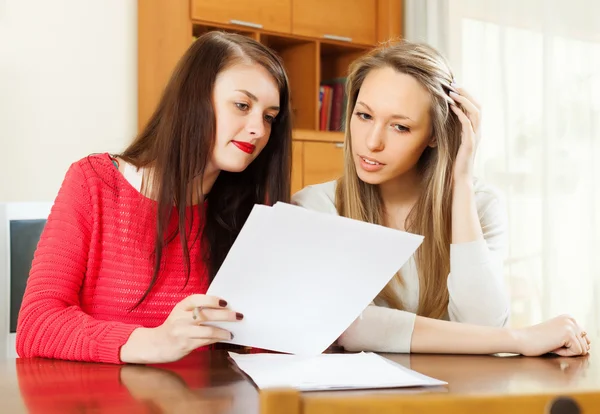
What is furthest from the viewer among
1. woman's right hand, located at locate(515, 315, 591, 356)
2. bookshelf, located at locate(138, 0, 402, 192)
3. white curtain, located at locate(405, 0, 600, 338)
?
bookshelf, located at locate(138, 0, 402, 192)

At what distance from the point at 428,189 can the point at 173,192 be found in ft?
1.92

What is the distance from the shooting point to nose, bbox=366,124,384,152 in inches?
65.7

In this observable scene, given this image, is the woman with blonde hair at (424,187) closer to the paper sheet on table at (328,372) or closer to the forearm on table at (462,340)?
the forearm on table at (462,340)

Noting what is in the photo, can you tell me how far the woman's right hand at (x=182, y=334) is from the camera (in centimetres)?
109

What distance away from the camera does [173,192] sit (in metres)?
1.55

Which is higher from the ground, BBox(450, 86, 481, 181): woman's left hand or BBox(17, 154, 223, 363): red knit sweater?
BBox(450, 86, 481, 181): woman's left hand

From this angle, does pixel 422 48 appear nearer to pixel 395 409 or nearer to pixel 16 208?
pixel 16 208

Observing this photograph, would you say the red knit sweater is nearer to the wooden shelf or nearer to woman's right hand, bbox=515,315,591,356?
woman's right hand, bbox=515,315,591,356

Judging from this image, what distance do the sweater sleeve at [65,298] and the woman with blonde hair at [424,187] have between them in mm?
517

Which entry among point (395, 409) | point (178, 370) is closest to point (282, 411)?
point (395, 409)

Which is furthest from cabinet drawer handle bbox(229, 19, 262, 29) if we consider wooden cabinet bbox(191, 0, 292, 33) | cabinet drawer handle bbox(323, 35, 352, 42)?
cabinet drawer handle bbox(323, 35, 352, 42)

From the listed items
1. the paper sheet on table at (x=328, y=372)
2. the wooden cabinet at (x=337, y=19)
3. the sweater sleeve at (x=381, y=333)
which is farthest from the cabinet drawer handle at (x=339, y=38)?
the paper sheet on table at (x=328, y=372)

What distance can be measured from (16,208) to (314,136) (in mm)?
1985

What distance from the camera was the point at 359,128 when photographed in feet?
5.65
